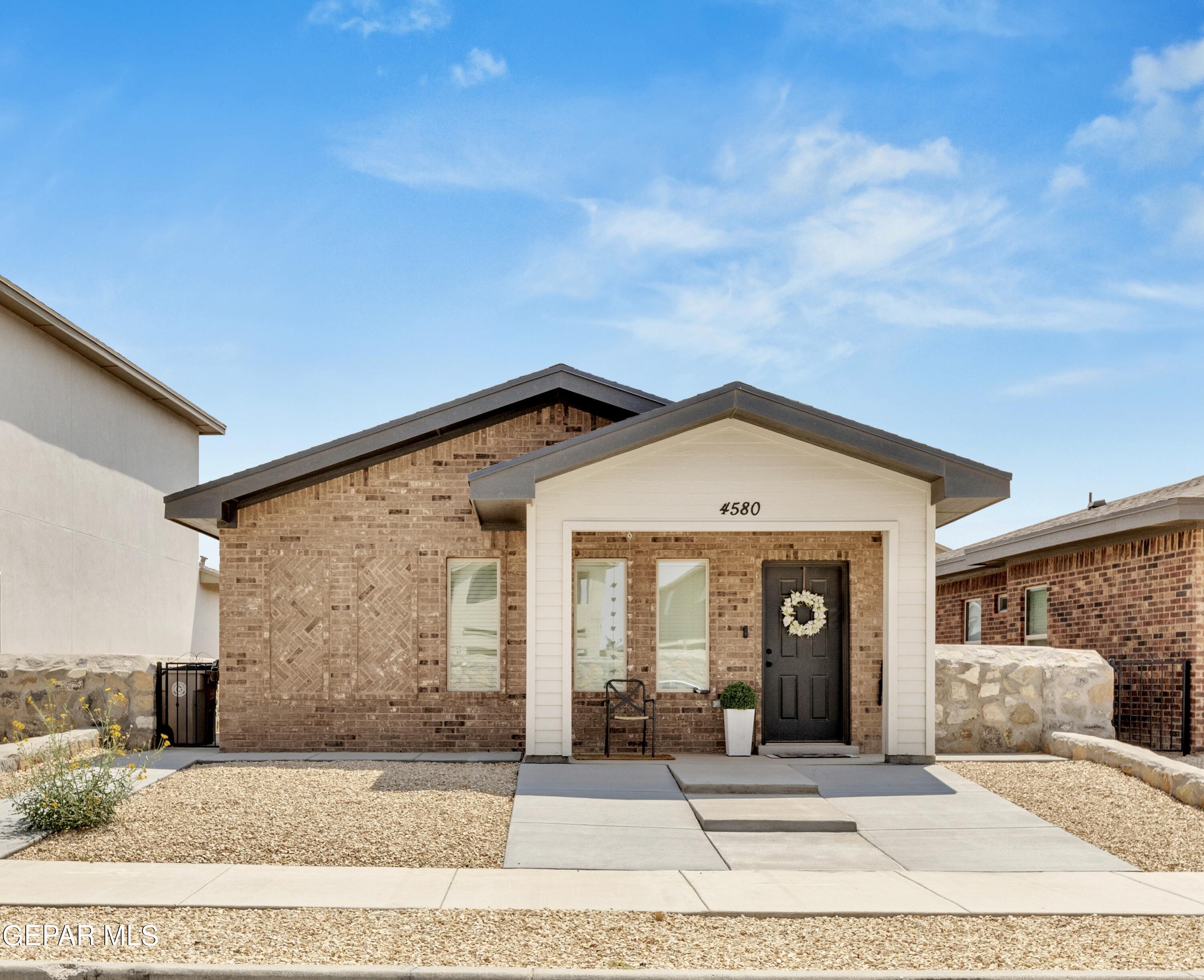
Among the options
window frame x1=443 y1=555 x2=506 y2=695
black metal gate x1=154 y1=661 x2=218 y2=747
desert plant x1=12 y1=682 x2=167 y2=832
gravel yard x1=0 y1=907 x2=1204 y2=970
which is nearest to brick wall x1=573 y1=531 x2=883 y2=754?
window frame x1=443 y1=555 x2=506 y2=695

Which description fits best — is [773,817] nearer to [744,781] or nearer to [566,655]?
[744,781]

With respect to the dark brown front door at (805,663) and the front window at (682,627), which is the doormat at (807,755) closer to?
the dark brown front door at (805,663)

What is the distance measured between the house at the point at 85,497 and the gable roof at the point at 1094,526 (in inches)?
517

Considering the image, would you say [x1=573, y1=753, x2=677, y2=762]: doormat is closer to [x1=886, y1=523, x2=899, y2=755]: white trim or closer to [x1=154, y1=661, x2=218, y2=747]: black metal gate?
[x1=886, y1=523, x2=899, y2=755]: white trim

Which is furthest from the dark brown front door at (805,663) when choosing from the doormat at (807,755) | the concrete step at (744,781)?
the concrete step at (744,781)

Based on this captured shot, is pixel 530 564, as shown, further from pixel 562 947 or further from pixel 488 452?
pixel 562 947

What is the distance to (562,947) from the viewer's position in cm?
533

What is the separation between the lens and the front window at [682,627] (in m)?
12.4

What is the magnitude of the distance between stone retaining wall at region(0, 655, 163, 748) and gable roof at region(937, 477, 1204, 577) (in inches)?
483

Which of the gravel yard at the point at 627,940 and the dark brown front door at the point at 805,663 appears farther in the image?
the dark brown front door at the point at 805,663

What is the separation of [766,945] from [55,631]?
14904 millimetres

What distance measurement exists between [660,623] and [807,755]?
227 cm

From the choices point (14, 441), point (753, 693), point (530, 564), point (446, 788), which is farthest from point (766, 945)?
point (14, 441)

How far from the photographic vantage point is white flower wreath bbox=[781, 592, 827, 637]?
1247 centimetres
